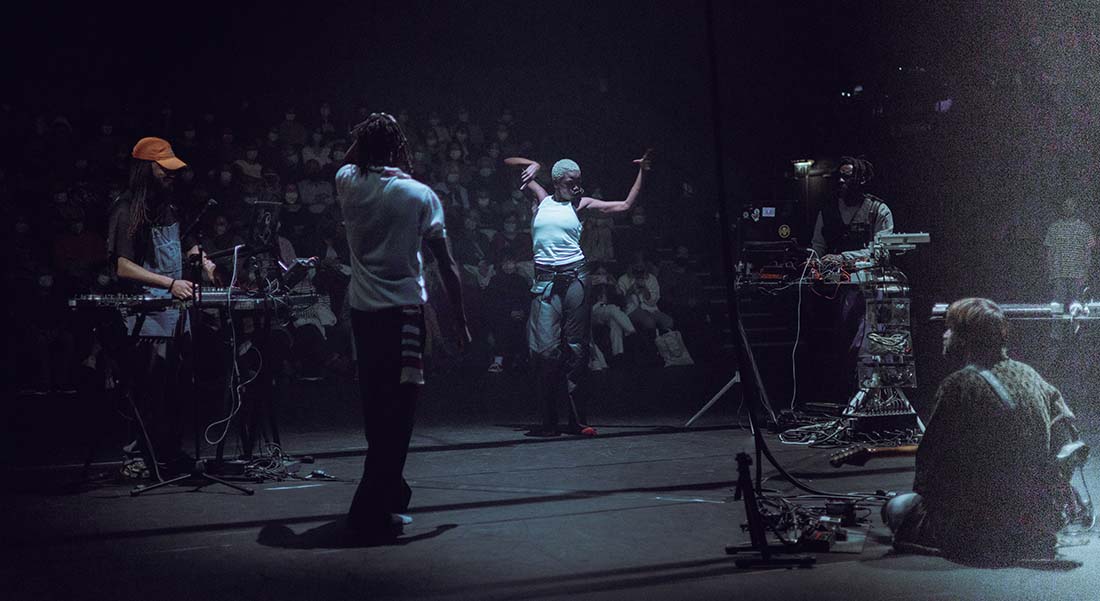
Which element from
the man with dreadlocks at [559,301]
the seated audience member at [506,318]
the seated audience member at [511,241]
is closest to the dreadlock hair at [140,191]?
the man with dreadlocks at [559,301]

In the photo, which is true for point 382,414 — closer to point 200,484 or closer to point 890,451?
point 200,484

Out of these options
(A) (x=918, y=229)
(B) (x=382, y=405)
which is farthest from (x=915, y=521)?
(A) (x=918, y=229)

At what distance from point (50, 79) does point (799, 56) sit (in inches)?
434

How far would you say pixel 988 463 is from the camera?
416 centimetres

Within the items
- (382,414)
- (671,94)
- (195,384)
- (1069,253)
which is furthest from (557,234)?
(671,94)

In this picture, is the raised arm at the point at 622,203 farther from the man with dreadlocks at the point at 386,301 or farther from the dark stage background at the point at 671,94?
the dark stage background at the point at 671,94

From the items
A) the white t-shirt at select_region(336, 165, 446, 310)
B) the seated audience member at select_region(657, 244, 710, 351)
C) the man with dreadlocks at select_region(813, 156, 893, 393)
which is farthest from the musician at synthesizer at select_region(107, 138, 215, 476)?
the seated audience member at select_region(657, 244, 710, 351)

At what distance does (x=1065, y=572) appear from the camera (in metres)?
4.00

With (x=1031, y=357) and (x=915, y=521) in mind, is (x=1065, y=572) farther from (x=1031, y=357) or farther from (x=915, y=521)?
(x=1031, y=357)

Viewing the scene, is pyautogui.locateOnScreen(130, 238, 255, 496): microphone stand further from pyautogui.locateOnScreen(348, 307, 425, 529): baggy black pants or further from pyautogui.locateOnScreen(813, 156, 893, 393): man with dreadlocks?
pyautogui.locateOnScreen(813, 156, 893, 393): man with dreadlocks

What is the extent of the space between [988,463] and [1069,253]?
11.2 m

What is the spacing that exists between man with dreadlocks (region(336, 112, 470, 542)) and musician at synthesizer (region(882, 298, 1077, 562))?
205cm

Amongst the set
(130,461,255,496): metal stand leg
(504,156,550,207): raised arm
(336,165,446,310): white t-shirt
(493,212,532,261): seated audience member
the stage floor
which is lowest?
the stage floor

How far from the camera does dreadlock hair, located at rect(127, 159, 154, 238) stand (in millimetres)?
5906
